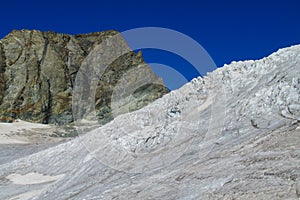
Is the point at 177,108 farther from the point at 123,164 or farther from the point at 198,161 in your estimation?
the point at 198,161

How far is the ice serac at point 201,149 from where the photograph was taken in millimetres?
10547

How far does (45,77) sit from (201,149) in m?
69.6

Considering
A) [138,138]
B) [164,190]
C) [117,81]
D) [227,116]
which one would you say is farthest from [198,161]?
[117,81]

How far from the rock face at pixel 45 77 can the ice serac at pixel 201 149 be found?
4890 cm

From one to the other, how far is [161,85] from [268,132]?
65.4m

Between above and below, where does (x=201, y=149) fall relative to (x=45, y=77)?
below

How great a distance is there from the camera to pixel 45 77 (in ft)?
262

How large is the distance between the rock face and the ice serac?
160 ft

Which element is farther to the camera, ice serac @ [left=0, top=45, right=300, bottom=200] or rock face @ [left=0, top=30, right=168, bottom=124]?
rock face @ [left=0, top=30, right=168, bottom=124]

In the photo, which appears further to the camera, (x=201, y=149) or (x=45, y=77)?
(x=45, y=77)

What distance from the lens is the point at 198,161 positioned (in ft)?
42.8

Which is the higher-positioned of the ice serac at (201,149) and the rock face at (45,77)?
the rock face at (45,77)

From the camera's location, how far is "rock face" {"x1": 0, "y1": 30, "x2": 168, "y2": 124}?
7469 centimetres

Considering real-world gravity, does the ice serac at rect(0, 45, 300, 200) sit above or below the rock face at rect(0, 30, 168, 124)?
below
